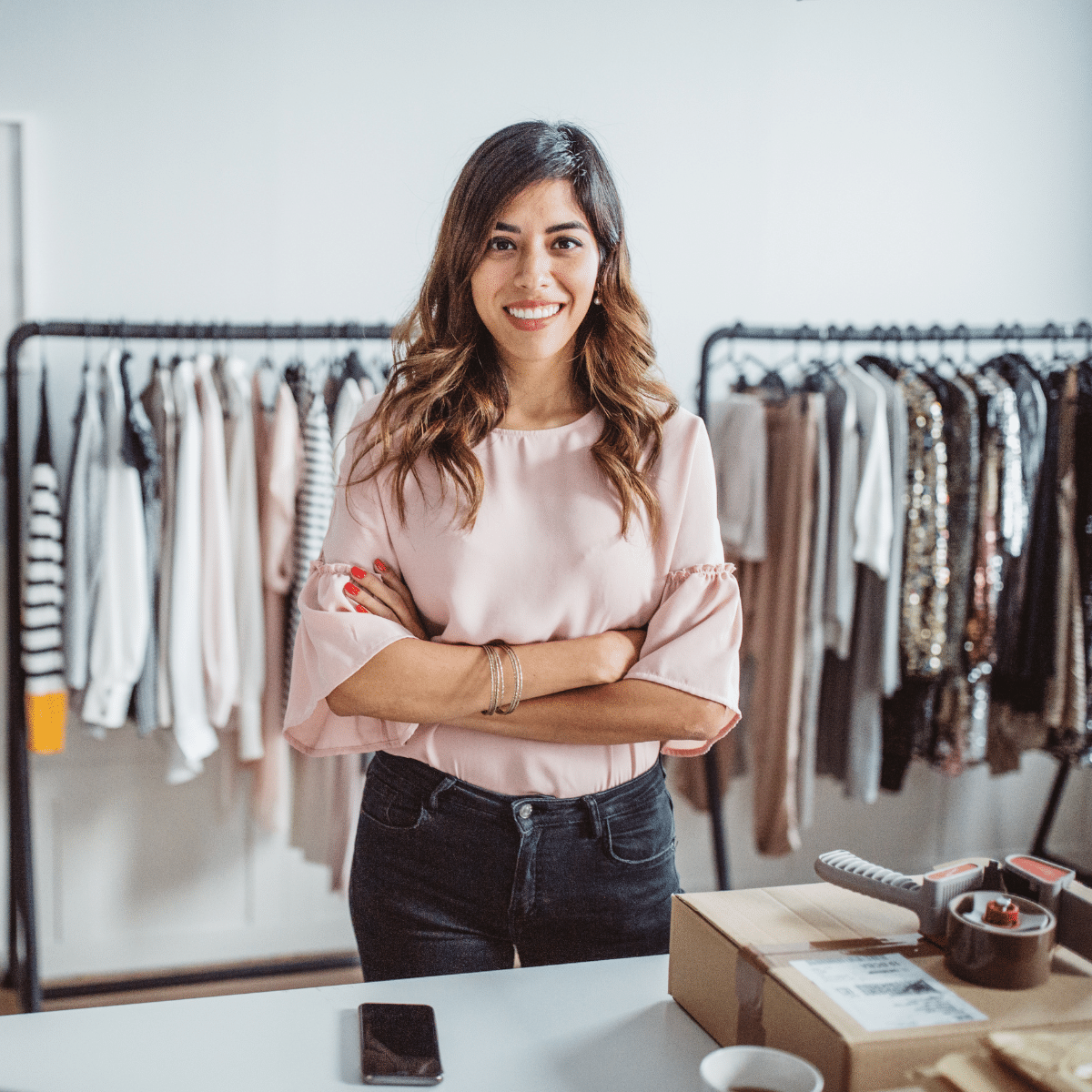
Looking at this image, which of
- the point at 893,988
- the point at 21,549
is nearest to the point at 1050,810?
the point at 893,988

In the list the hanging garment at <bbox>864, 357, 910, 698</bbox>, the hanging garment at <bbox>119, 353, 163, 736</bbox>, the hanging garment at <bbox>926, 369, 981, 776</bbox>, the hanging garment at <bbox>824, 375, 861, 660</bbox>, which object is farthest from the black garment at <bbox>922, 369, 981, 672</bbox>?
the hanging garment at <bbox>119, 353, 163, 736</bbox>

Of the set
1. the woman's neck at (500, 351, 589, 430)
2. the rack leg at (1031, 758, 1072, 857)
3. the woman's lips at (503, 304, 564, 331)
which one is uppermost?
the woman's lips at (503, 304, 564, 331)

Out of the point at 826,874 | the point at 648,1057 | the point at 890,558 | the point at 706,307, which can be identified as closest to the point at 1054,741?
the point at 890,558

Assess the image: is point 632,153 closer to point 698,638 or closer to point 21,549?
point 21,549

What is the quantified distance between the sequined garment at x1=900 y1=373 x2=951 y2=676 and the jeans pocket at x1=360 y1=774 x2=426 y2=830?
1581mm

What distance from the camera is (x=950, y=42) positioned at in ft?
9.58

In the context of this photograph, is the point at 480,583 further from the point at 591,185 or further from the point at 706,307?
the point at 706,307

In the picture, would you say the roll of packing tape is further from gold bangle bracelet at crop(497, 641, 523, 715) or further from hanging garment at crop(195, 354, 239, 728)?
hanging garment at crop(195, 354, 239, 728)

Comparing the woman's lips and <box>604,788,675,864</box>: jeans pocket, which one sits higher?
the woman's lips

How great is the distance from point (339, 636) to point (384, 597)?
83 millimetres

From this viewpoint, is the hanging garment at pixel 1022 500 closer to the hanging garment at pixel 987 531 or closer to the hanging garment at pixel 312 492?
the hanging garment at pixel 987 531

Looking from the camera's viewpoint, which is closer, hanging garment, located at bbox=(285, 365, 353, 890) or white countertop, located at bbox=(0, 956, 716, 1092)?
white countertop, located at bbox=(0, 956, 716, 1092)

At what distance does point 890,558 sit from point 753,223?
38.4 inches

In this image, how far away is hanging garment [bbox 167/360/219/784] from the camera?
225 cm
